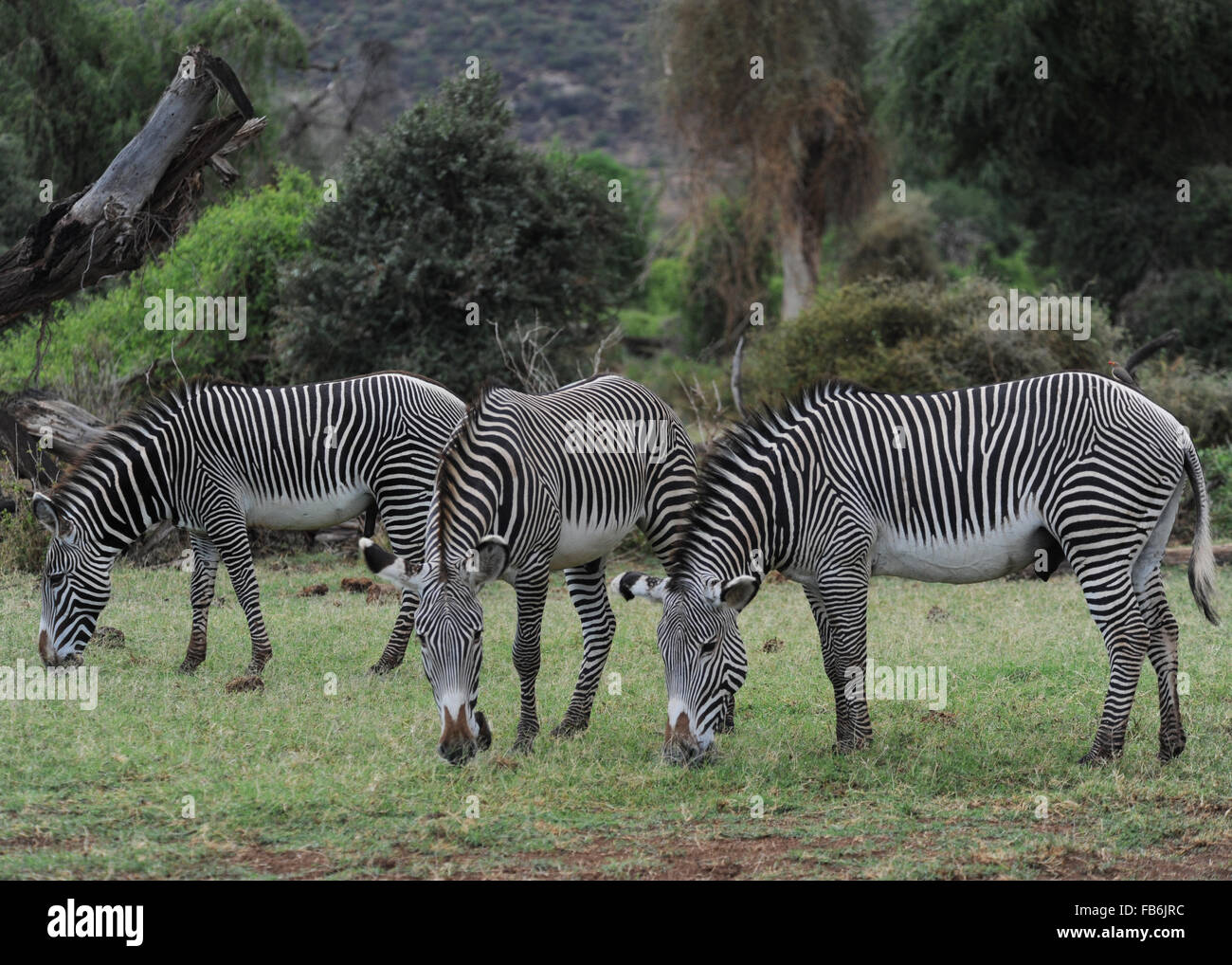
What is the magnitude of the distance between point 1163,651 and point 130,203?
7935mm

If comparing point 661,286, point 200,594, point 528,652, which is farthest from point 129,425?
point 661,286

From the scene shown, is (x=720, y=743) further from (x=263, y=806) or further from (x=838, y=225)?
(x=838, y=225)

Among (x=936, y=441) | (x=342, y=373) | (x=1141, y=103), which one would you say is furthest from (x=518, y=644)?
(x=1141, y=103)

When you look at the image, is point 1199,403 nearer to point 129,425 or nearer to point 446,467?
point 446,467

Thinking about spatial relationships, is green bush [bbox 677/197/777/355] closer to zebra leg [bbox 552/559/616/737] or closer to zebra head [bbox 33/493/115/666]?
zebra head [bbox 33/493/115/666]

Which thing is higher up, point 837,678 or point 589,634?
point 589,634

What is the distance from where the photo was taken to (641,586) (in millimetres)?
7074

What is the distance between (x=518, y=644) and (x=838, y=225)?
30.0m

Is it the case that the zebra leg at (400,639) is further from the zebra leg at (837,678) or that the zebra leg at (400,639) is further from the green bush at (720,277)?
the green bush at (720,277)

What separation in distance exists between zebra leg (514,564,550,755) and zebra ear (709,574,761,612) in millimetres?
1224

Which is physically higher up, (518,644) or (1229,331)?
(1229,331)

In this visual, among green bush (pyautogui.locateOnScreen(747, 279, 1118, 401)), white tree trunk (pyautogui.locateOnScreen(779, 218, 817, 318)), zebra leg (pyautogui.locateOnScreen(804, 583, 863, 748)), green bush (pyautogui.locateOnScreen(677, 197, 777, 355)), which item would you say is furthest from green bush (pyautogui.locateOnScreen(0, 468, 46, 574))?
white tree trunk (pyautogui.locateOnScreen(779, 218, 817, 318))

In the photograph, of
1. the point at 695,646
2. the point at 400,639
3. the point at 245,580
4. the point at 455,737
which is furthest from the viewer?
the point at 400,639

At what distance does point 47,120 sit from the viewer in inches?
1073
